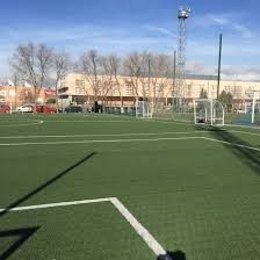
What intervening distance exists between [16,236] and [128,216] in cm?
173

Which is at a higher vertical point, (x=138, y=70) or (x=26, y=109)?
(x=138, y=70)

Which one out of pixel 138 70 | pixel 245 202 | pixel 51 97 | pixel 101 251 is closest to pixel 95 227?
pixel 101 251

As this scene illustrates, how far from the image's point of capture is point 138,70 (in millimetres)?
99812

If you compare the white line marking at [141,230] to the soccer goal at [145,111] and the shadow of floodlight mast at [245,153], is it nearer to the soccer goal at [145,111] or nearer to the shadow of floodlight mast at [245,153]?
the shadow of floodlight mast at [245,153]

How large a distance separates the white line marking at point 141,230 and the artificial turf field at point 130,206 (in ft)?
0.04

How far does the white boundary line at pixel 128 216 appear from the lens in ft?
18.9

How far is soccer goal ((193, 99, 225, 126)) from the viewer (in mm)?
35772

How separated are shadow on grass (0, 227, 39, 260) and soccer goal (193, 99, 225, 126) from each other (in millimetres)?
29624

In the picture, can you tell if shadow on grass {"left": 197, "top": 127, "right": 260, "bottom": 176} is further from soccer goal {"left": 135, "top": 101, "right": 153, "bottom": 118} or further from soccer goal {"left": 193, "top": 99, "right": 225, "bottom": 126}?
soccer goal {"left": 135, "top": 101, "right": 153, "bottom": 118}

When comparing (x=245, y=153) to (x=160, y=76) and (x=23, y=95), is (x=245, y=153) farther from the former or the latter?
(x=23, y=95)

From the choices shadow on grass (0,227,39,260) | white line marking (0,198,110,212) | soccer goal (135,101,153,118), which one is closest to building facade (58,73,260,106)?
soccer goal (135,101,153,118)

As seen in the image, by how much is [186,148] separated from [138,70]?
83.0 metres

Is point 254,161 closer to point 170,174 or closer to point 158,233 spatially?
point 170,174

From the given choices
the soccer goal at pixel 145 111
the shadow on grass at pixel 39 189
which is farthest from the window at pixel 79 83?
the shadow on grass at pixel 39 189
